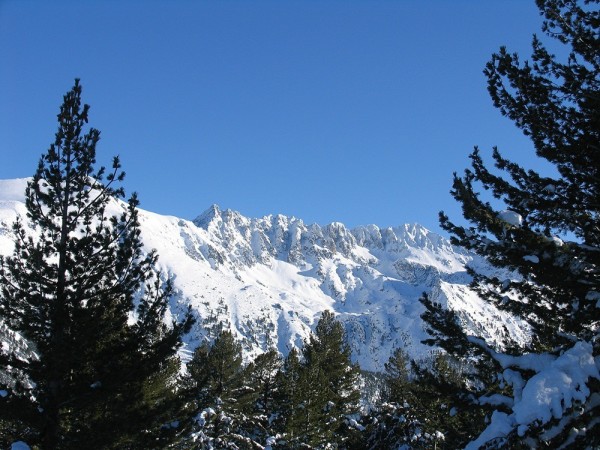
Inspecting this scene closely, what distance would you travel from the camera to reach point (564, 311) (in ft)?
26.0

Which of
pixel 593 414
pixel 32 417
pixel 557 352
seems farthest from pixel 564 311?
pixel 32 417

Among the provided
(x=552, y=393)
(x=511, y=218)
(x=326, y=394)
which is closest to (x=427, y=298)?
(x=511, y=218)

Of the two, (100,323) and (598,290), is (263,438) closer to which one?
(100,323)

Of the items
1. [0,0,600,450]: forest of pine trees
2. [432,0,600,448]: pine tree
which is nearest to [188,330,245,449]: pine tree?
[0,0,600,450]: forest of pine trees

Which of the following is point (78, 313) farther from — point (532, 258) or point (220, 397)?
point (220, 397)

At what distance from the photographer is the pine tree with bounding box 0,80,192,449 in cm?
1013

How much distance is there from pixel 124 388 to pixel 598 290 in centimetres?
1063

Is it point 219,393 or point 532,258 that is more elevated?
point 532,258

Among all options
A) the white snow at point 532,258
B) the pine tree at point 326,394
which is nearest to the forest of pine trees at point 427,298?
the white snow at point 532,258

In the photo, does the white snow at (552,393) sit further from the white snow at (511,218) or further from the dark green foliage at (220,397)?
the dark green foliage at (220,397)

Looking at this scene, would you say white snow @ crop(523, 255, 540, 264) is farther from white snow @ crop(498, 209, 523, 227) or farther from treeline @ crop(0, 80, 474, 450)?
treeline @ crop(0, 80, 474, 450)

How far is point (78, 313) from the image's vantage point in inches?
412

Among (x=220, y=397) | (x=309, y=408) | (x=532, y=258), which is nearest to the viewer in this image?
(x=532, y=258)

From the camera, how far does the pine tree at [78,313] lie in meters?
10.1
